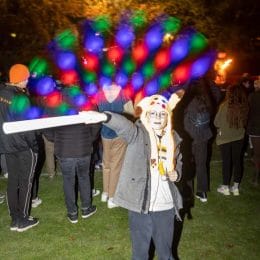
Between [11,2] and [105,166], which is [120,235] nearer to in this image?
[105,166]

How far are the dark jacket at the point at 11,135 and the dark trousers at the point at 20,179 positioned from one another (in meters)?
0.11

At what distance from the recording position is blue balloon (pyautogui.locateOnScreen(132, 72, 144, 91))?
34.0 feet

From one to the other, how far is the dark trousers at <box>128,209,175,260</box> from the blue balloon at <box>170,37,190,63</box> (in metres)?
9.31

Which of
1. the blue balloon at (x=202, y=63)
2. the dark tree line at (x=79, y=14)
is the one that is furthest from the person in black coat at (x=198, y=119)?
the blue balloon at (x=202, y=63)

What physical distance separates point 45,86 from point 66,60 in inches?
208

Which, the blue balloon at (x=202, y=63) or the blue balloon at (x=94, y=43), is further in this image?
the blue balloon at (x=202, y=63)

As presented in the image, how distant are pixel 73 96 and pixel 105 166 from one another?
1521 millimetres

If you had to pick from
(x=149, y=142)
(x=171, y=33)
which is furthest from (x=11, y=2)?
(x=149, y=142)

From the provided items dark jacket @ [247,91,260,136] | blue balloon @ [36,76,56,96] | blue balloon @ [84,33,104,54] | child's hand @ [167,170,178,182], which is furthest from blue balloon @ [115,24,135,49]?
child's hand @ [167,170,178,182]

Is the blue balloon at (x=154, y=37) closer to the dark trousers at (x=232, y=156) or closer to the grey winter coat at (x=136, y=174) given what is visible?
the dark trousers at (x=232, y=156)

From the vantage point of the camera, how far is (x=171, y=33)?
11.9m

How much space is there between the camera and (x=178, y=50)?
12.7 metres

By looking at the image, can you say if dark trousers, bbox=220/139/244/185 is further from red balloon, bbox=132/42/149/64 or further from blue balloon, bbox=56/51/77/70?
red balloon, bbox=132/42/149/64

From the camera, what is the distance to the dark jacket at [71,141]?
5.45 metres
